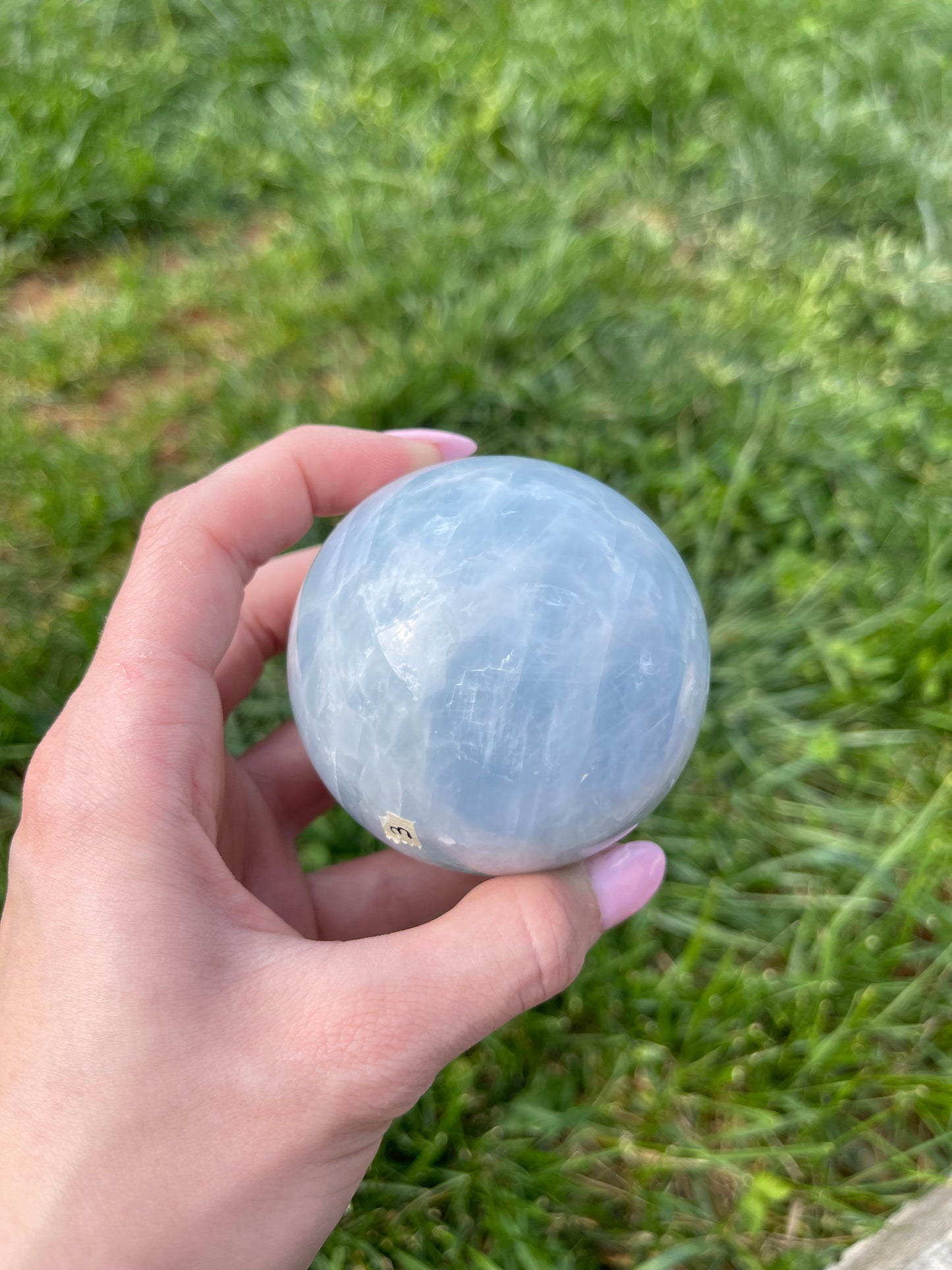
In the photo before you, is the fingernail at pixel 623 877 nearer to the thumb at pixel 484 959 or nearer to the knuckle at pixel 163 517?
the thumb at pixel 484 959

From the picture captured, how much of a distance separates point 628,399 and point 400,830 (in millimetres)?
1351

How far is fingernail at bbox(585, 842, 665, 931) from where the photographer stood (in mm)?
1317

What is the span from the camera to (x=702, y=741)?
1873mm

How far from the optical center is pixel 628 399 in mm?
2178

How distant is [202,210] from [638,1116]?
2.53 metres

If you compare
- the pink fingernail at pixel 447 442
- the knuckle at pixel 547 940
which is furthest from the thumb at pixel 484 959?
the pink fingernail at pixel 447 442

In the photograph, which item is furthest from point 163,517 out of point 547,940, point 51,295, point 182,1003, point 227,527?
point 51,295

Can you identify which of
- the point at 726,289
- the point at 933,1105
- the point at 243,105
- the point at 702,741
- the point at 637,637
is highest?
the point at 243,105

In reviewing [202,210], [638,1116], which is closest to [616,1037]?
[638,1116]

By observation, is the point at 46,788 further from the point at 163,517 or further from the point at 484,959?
the point at 484,959

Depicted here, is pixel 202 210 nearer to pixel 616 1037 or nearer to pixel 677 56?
pixel 677 56

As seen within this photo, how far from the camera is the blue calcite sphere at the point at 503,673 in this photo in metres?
1.09

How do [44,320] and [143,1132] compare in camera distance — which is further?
[44,320]

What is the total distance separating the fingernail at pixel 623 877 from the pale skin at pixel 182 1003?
0.06 ft
